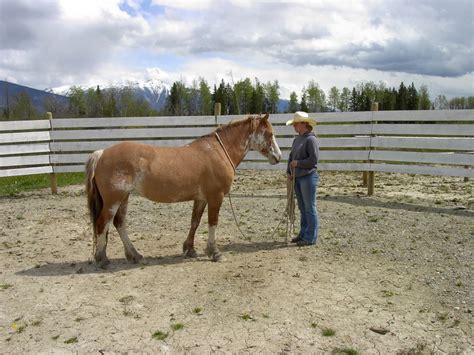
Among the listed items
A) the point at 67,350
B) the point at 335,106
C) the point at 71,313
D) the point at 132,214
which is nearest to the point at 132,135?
the point at 132,214

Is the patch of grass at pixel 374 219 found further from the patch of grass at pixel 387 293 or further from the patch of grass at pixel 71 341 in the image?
the patch of grass at pixel 71 341

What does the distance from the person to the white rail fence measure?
12.1ft

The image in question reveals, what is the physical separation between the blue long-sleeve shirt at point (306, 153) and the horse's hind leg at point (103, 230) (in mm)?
2717

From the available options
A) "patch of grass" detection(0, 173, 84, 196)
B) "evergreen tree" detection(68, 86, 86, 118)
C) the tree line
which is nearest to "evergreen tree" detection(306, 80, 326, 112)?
the tree line

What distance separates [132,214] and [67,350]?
482cm

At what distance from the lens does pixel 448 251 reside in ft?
20.4

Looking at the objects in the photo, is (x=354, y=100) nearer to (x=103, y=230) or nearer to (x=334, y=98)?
(x=334, y=98)

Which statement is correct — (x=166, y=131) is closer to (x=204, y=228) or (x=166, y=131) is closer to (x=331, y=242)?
(x=204, y=228)

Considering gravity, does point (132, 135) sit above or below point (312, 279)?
above

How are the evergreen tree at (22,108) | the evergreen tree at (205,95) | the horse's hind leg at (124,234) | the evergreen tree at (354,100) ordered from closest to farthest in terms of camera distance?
the horse's hind leg at (124,234)
the evergreen tree at (22,108)
the evergreen tree at (205,95)
the evergreen tree at (354,100)

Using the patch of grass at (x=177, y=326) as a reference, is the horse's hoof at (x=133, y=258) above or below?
above

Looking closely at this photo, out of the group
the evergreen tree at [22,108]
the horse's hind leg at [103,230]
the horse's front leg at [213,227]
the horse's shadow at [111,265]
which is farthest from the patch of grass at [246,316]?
the evergreen tree at [22,108]

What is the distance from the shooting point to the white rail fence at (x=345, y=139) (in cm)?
898

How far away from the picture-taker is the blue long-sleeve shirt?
6.44 metres
